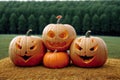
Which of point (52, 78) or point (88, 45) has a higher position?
point (88, 45)

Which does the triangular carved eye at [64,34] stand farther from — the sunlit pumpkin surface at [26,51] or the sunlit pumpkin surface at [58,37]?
the sunlit pumpkin surface at [26,51]

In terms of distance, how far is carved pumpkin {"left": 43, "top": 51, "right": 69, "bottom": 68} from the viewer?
267 inches

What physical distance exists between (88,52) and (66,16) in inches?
1427

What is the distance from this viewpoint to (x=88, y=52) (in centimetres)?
671

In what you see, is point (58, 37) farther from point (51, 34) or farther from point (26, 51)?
point (26, 51)

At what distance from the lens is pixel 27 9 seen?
4678cm

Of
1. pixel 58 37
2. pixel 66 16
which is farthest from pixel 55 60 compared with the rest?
pixel 66 16

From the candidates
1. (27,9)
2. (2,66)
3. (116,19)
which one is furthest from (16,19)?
(2,66)

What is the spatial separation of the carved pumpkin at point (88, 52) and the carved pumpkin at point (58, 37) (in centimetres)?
17

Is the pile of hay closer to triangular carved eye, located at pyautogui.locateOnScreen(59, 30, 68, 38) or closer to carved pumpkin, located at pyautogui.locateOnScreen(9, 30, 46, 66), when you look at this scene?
carved pumpkin, located at pyautogui.locateOnScreen(9, 30, 46, 66)

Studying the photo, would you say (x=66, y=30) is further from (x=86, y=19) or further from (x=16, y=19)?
(x=16, y=19)

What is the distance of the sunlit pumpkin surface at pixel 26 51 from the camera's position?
6902 mm

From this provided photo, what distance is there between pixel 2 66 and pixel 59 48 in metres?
1.25

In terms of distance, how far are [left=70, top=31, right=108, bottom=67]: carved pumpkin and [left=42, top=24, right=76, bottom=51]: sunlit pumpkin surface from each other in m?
0.17
